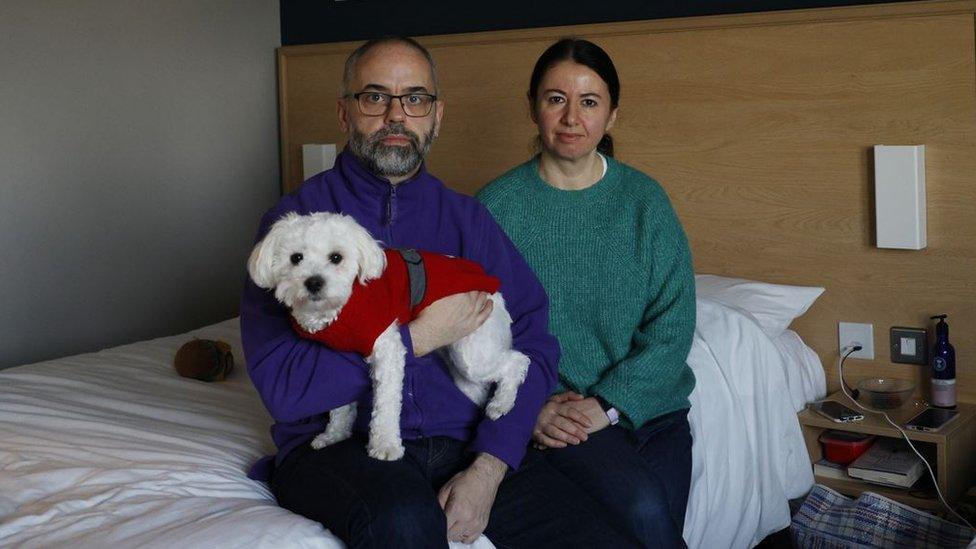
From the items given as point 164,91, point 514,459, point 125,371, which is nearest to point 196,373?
point 125,371

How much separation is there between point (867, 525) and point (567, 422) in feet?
3.44

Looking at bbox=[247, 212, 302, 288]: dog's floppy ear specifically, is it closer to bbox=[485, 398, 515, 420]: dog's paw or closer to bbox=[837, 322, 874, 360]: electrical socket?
bbox=[485, 398, 515, 420]: dog's paw

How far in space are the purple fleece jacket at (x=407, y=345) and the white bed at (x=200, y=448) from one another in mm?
213

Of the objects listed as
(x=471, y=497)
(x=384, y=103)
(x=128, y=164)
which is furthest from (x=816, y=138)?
(x=128, y=164)

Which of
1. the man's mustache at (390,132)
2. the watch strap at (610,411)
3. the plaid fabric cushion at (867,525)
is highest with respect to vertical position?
the man's mustache at (390,132)

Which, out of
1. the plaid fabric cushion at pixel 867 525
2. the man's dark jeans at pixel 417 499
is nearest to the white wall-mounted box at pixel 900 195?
the plaid fabric cushion at pixel 867 525

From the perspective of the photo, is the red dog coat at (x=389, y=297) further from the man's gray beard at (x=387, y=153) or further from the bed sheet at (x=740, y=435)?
the bed sheet at (x=740, y=435)

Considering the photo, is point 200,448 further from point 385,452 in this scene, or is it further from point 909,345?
point 909,345

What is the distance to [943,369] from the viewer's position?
2975 millimetres

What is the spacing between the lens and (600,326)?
8.25ft

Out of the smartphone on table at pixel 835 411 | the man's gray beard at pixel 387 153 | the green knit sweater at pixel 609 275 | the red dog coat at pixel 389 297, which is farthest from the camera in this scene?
the smartphone on table at pixel 835 411

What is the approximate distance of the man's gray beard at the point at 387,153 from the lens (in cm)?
210

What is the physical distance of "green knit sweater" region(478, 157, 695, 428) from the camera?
98.5 inches

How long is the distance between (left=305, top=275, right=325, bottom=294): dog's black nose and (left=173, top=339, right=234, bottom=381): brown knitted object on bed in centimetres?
121
